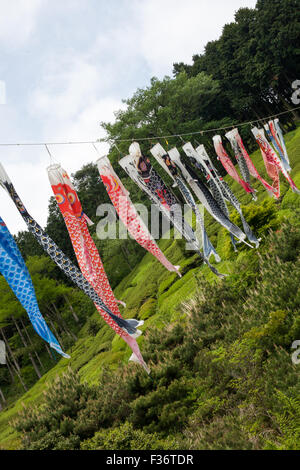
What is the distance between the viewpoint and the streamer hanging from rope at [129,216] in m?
6.47

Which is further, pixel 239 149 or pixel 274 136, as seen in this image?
pixel 274 136

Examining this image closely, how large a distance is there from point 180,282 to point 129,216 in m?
8.46

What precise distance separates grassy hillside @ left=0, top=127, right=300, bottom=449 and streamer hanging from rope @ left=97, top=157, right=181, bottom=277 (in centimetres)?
221

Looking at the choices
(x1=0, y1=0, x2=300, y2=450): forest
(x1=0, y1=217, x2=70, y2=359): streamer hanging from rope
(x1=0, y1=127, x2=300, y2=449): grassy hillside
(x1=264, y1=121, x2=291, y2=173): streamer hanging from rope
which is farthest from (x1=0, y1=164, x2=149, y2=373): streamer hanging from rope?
(x1=264, y1=121, x2=291, y2=173): streamer hanging from rope

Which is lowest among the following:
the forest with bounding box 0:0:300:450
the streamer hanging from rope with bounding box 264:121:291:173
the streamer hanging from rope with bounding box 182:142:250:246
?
the forest with bounding box 0:0:300:450

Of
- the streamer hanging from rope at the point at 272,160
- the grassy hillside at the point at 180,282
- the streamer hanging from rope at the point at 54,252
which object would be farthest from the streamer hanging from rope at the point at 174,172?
the streamer hanging from rope at the point at 272,160

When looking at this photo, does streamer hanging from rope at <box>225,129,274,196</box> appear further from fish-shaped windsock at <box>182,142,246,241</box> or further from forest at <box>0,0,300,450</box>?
fish-shaped windsock at <box>182,142,246,241</box>

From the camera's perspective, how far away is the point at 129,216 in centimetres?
658

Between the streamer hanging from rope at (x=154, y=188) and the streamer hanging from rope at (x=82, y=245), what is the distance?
1.90m

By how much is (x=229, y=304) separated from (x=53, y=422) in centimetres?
455

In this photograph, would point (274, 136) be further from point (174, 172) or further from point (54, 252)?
point (54, 252)

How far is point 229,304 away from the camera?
8.70 metres

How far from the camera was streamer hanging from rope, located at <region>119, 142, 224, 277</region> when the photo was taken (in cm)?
763

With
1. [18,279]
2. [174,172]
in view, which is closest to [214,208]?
[174,172]
